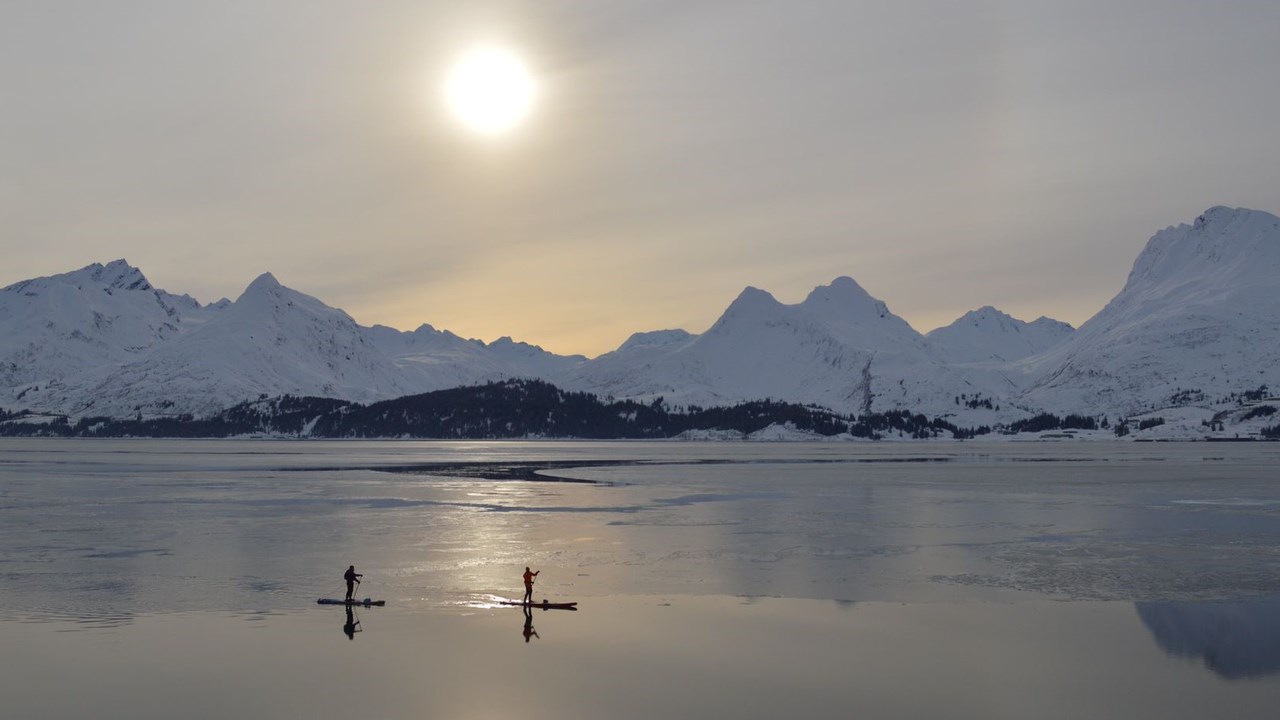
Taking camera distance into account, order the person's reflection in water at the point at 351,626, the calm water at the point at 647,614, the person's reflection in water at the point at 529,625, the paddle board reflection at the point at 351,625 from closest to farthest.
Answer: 1. the calm water at the point at 647,614
2. the person's reflection in water at the point at 351,626
3. the paddle board reflection at the point at 351,625
4. the person's reflection in water at the point at 529,625

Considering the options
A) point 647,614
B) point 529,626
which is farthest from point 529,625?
point 647,614

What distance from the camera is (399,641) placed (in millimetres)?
36969

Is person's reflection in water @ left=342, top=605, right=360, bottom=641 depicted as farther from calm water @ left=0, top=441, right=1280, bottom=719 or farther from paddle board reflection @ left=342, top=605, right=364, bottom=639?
calm water @ left=0, top=441, right=1280, bottom=719

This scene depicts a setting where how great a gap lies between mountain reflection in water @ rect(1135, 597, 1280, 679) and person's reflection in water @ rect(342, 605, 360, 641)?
2753cm

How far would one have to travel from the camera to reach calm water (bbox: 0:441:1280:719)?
30234 mm

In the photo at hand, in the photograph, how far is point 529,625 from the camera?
40.1 metres

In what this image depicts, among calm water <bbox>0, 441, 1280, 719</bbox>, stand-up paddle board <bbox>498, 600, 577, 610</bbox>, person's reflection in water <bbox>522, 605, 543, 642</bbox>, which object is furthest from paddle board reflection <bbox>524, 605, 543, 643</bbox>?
stand-up paddle board <bbox>498, 600, 577, 610</bbox>

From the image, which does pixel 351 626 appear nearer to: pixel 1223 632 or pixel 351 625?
pixel 351 625

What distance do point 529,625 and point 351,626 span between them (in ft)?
21.2

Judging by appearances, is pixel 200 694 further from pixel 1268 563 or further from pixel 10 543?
pixel 1268 563

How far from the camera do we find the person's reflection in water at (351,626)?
38.1 m

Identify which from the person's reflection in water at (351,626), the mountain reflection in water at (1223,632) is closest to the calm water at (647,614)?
the mountain reflection in water at (1223,632)

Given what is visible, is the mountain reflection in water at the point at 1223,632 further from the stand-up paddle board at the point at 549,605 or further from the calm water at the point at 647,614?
the stand-up paddle board at the point at 549,605

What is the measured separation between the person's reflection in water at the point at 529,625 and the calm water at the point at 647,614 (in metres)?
0.18
